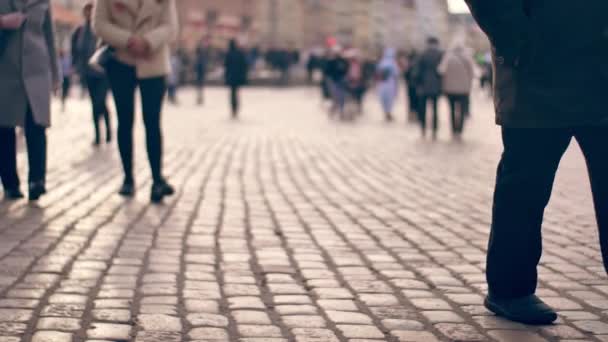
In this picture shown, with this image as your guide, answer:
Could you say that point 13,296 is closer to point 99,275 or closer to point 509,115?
point 99,275

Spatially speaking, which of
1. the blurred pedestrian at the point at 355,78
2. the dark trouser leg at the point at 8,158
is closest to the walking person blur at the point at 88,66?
the dark trouser leg at the point at 8,158

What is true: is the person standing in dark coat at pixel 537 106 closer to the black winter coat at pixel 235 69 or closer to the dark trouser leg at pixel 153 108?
the dark trouser leg at pixel 153 108

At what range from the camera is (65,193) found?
8531 mm

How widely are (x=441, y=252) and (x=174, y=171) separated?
540cm

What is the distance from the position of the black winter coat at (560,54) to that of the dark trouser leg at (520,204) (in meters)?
0.11

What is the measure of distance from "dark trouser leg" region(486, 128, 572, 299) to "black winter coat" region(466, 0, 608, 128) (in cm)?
11

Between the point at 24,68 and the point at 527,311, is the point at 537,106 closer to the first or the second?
the point at 527,311

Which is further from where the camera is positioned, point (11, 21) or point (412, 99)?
point (412, 99)

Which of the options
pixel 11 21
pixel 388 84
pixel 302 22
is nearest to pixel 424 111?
pixel 388 84

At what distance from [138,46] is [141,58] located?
0.10m

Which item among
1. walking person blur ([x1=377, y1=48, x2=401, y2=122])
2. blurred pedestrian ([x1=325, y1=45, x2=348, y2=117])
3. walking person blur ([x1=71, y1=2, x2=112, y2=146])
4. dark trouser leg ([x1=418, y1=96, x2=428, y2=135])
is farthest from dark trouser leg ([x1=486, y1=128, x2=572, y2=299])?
blurred pedestrian ([x1=325, y1=45, x2=348, y2=117])

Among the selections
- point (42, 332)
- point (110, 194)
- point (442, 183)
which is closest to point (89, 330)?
point (42, 332)

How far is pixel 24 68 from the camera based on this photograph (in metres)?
7.51

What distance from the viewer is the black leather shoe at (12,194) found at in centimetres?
780
